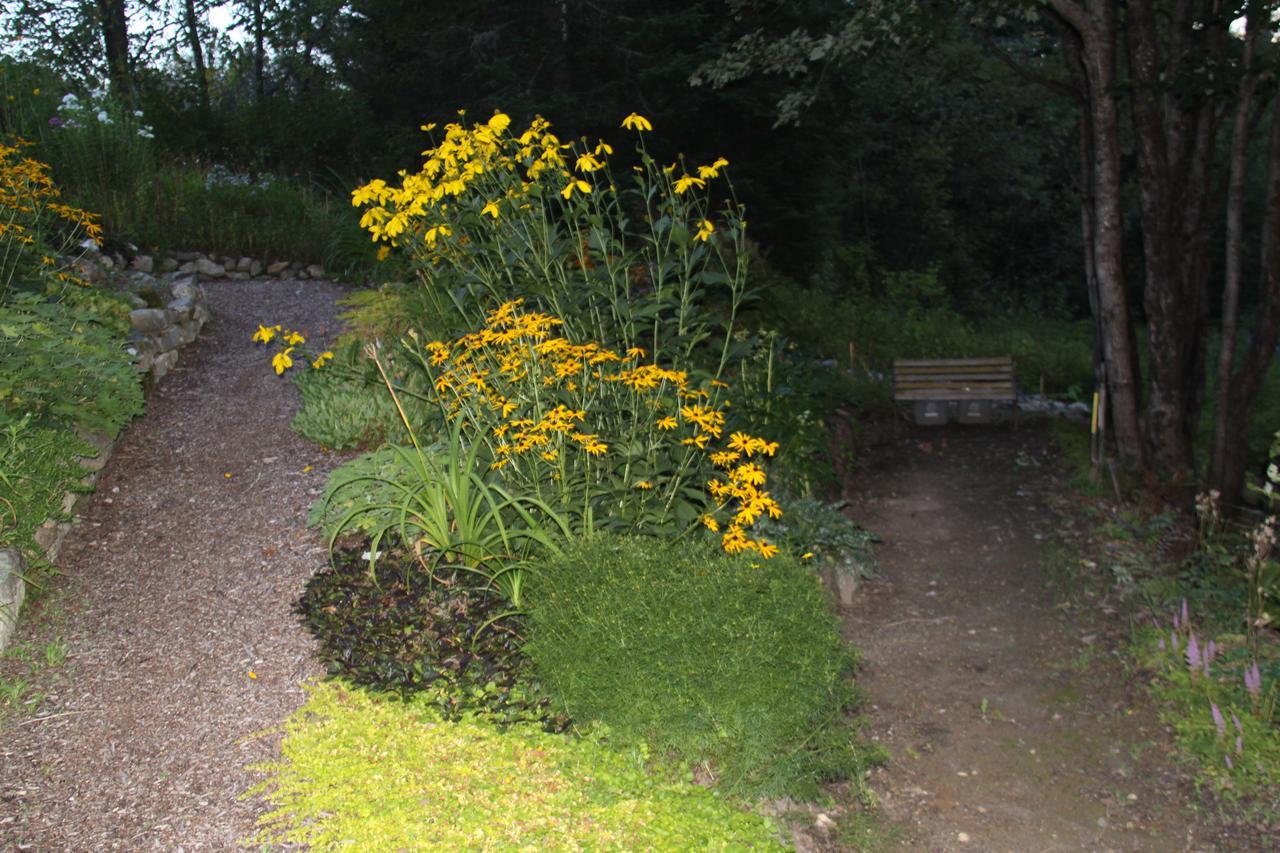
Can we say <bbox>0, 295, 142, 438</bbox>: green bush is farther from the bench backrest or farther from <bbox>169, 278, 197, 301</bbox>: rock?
the bench backrest

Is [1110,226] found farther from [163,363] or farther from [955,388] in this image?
[163,363]

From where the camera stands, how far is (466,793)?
328 centimetres

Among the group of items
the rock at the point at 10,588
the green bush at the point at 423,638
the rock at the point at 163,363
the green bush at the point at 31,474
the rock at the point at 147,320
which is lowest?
the green bush at the point at 423,638

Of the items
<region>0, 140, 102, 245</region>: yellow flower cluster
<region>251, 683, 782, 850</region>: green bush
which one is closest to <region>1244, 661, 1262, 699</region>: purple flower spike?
<region>251, 683, 782, 850</region>: green bush

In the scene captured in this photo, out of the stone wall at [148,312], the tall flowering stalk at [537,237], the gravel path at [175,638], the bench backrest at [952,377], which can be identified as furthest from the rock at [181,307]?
the bench backrest at [952,377]

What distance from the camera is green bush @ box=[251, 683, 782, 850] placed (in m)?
3.10

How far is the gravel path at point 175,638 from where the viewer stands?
10.6 feet

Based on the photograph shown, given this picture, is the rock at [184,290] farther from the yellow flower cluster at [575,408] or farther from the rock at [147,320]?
the yellow flower cluster at [575,408]

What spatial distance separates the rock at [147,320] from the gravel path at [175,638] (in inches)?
22.0

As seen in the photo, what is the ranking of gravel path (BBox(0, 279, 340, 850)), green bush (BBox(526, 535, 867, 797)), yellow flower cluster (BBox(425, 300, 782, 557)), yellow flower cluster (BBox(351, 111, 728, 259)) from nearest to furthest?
gravel path (BBox(0, 279, 340, 850)) < green bush (BBox(526, 535, 867, 797)) < yellow flower cluster (BBox(425, 300, 782, 557)) < yellow flower cluster (BBox(351, 111, 728, 259))

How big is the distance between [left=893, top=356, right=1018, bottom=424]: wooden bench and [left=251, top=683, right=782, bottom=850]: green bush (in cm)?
656

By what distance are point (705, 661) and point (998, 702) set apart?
1.92m

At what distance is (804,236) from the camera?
13.6 meters

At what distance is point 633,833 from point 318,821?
34.5 inches
